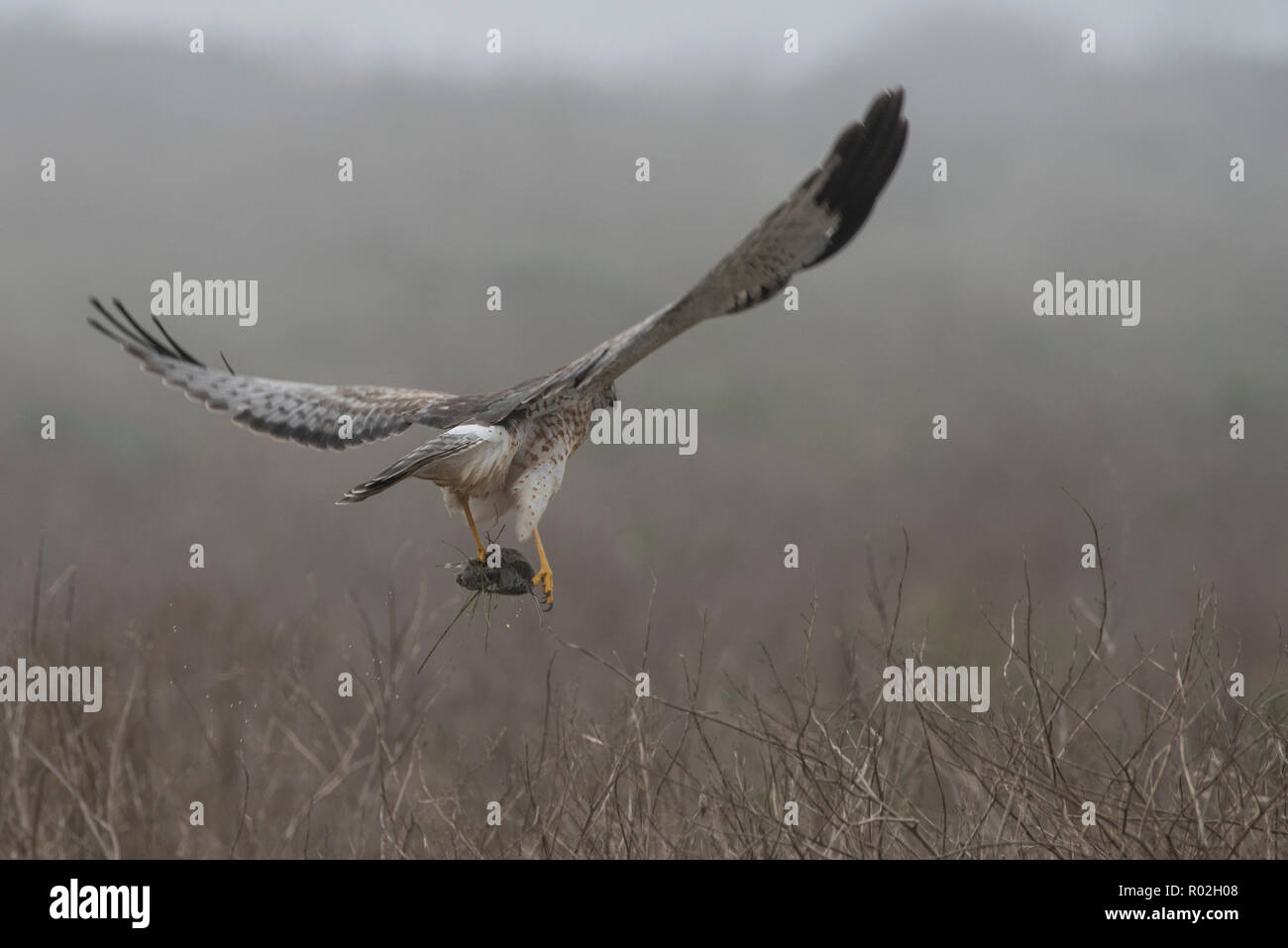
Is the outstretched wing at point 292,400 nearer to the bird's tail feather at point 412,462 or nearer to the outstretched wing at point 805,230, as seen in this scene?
the bird's tail feather at point 412,462

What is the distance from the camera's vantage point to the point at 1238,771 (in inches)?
180

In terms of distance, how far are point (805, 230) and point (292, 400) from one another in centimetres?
312

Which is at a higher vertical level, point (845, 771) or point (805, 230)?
point (805, 230)

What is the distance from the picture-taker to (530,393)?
533 centimetres

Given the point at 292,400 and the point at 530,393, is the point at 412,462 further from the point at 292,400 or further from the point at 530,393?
the point at 292,400

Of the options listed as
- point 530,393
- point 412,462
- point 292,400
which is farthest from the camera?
point 292,400

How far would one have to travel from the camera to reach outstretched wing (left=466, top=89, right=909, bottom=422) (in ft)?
14.5

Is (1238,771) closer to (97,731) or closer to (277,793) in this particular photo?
(97,731)

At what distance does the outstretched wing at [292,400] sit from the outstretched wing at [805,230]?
1.57 metres

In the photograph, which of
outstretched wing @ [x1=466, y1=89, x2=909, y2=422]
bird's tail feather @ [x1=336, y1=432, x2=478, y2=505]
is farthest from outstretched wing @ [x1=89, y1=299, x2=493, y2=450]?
outstretched wing @ [x1=466, y1=89, x2=909, y2=422]

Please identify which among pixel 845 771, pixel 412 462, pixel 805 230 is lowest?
pixel 845 771

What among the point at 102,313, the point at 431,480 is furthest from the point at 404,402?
the point at 102,313

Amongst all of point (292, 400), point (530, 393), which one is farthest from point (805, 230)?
point (292, 400)
